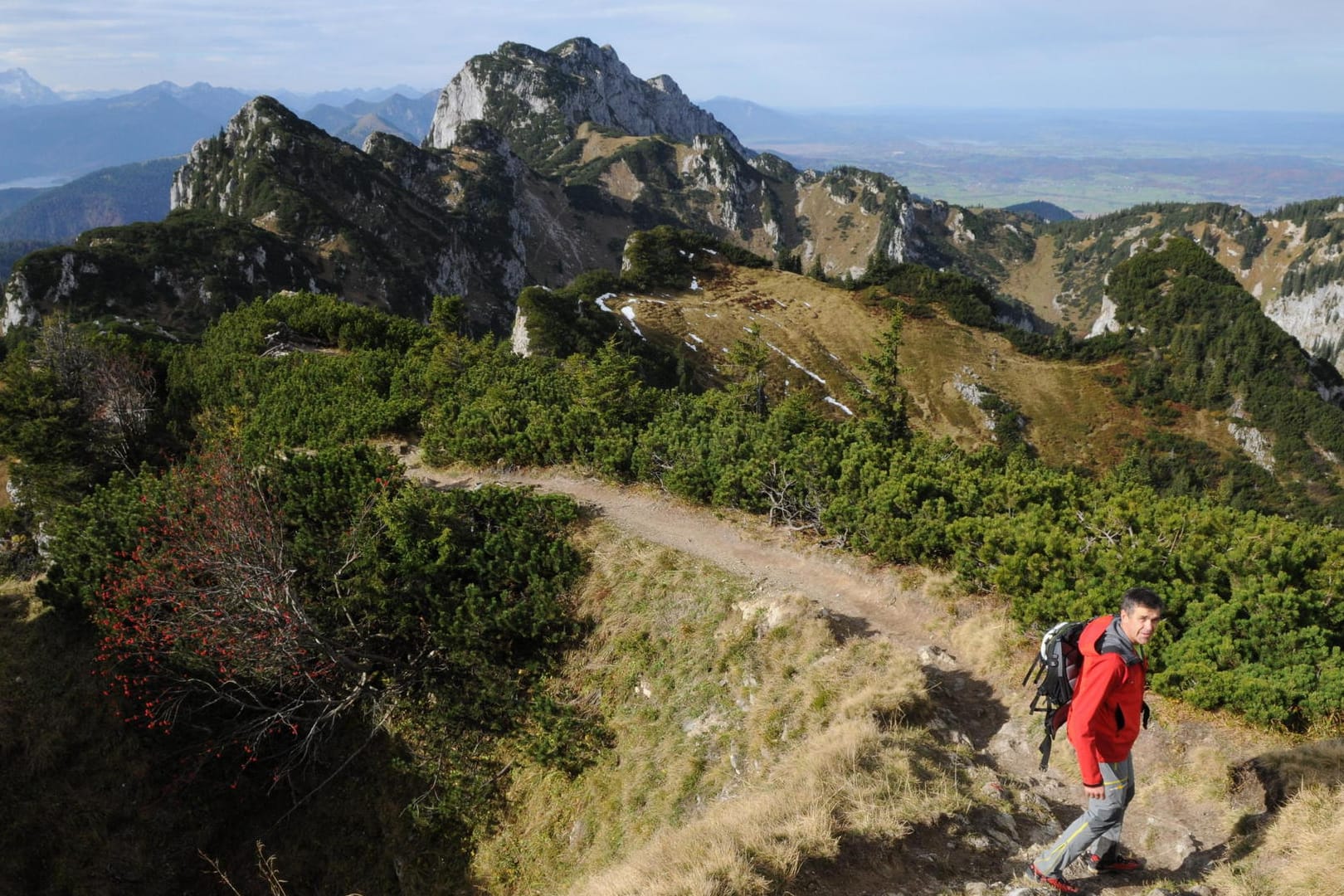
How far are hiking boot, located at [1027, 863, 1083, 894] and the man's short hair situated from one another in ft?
8.93

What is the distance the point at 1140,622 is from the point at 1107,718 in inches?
37.9

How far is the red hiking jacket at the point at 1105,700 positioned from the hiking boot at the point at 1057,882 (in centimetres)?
123

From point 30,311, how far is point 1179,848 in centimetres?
12617

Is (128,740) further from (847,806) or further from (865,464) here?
(865,464)

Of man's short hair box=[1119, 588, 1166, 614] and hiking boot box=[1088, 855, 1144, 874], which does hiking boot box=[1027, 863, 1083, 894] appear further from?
man's short hair box=[1119, 588, 1166, 614]

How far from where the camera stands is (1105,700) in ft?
19.1

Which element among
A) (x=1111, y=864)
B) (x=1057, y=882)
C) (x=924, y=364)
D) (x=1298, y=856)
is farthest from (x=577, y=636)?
(x=924, y=364)

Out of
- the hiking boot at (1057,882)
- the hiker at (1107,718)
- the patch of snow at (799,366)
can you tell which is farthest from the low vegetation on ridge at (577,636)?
the patch of snow at (799,366)

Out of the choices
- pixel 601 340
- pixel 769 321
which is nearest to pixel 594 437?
pixel 601 340

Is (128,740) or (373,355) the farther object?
(373,355)

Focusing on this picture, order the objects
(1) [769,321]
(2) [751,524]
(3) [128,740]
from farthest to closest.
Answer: (1) [769,321] < (2) [751,524] < (3) [128,740]

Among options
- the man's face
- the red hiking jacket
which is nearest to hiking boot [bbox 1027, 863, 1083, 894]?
the red hiking jacket

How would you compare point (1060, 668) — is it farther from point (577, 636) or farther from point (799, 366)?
point (799, 366)

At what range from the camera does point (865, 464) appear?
47.7ft
